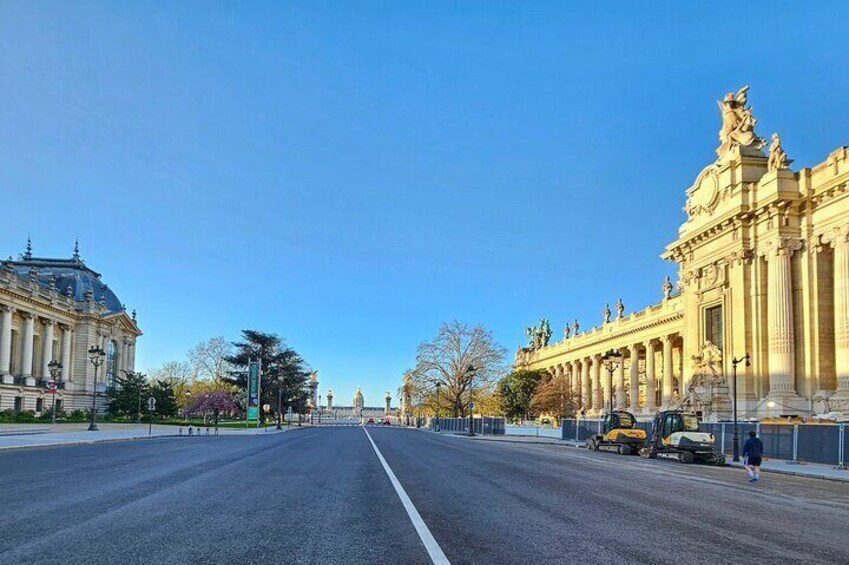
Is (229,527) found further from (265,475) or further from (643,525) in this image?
(265,475)

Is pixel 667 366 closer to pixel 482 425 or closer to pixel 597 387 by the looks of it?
pixel 597 387

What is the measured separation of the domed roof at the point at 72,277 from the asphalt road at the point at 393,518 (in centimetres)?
9123

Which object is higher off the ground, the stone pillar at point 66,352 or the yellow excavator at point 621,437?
the stone pillar at point 66,352

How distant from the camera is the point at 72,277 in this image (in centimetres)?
10288

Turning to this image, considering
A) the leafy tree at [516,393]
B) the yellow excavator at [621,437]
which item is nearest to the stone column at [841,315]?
the yellow excavator at [621,437]

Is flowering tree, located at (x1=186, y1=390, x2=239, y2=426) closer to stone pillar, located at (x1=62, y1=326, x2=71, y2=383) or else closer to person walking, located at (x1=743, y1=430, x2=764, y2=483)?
stone pillar, located at (x1=62, y1=326, x2=71, y2=383)

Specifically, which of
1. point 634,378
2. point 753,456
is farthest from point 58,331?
point 753,456

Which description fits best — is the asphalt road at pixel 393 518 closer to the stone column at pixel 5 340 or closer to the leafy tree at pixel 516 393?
the stone column at pixel 5 340

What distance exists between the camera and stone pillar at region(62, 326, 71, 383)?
93481 mm

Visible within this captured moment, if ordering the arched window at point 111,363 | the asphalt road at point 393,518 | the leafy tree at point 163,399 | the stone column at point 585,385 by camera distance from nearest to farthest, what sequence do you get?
the asphalt road at point 393,518
the leafy tree at point 163,399
the stone column at point 585,385
the arched window at point 111,363

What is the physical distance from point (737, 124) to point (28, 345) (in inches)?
3088

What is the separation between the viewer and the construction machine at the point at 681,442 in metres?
30.9

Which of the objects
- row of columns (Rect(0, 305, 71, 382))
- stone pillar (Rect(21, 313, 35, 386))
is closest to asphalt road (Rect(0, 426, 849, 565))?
row of columns (Rect(0, 305, 71, 382))

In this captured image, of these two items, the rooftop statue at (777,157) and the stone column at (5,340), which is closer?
the rooftop statue at (777,157)
